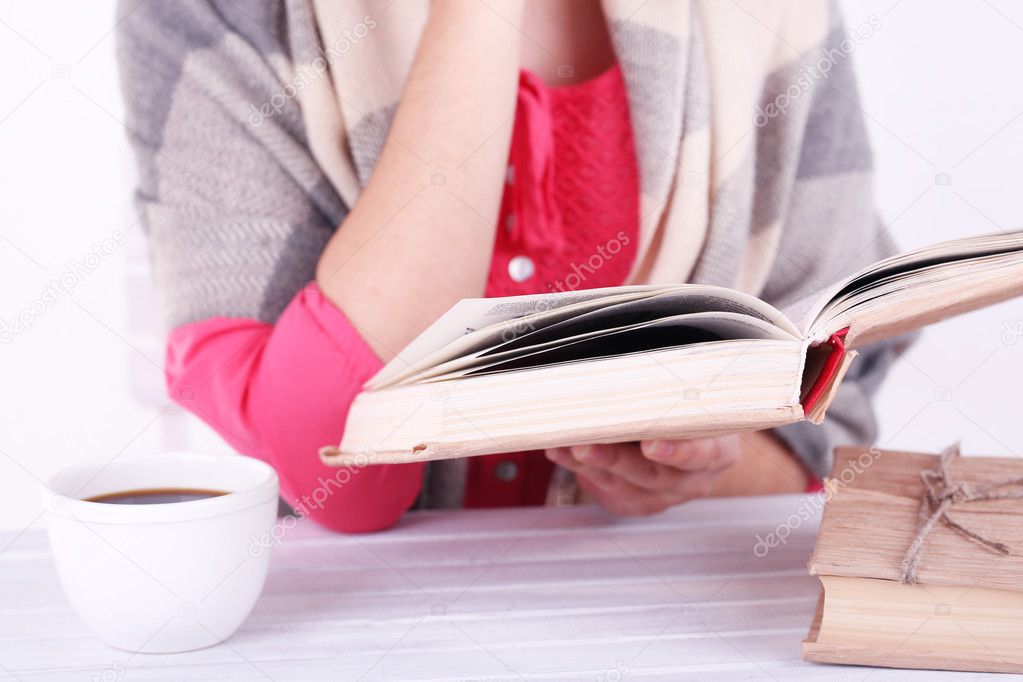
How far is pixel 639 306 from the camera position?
391 mm

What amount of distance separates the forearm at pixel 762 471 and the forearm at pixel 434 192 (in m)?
0.35

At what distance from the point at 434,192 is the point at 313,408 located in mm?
192

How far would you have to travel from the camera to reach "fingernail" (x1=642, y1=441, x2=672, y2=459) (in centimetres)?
56

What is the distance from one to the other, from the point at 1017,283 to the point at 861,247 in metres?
0.60

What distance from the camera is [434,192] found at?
673 millimetres

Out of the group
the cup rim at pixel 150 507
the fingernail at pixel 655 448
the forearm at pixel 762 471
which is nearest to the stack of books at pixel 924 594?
the fingernail at pixel 655 448

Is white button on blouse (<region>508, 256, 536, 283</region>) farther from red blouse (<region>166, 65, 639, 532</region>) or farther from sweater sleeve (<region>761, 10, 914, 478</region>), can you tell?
sweater sleeve (<region>761, 10, 914, 478</region>)

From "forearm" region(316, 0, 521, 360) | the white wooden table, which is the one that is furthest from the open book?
"forearm" region(316, 0, 521, 360)

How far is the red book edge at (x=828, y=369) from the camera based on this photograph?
1.26 feet

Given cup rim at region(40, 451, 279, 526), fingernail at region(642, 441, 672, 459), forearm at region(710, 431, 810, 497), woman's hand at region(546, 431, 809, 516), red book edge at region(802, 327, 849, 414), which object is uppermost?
red book edge at region(802, 327, 849, 414)

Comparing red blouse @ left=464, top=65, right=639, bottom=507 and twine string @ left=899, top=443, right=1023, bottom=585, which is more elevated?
red blouse @ left=464, top=65, right=639, bottom=507

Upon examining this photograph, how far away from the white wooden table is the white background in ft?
3.55

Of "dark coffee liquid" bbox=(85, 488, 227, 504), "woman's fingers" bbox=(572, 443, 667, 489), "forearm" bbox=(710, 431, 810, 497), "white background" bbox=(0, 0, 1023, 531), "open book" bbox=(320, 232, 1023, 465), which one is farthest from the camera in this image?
"white background" bbox=(0, 0, 1023, 531)

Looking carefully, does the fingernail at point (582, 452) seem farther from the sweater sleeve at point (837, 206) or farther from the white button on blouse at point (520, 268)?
the sweater sleeve at point (837, 206)
